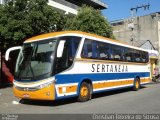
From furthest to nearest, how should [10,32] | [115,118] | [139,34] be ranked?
[139,34], [10,32], [115,118]

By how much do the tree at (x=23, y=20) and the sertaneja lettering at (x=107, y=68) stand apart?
5549 mm

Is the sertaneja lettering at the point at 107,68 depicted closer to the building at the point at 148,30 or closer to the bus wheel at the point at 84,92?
A: the bus wheel at the point at 84,92

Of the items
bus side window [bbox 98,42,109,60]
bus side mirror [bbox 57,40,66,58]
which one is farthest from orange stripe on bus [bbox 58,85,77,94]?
bus side window [bbox 98,42,109,60]

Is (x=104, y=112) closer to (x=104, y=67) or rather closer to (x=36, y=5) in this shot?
(x=104, y=67)

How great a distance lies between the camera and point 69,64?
1394 centimetres

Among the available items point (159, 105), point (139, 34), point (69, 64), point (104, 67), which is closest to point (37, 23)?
point (104, 67)

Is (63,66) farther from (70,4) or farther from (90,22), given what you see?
(70,4)

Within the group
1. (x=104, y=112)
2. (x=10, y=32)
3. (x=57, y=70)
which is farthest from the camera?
(x=10, y=32)

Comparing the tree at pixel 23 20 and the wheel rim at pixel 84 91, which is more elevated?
the tree at pixel 23 20

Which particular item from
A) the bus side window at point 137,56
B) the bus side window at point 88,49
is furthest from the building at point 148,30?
the bus side window at point 88,49

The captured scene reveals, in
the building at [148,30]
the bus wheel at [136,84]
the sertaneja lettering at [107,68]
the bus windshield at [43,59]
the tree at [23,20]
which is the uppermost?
the building at [148,30]

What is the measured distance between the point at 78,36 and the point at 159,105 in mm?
4677

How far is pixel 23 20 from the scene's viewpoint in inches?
787

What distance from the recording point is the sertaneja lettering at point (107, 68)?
16.1 meters
